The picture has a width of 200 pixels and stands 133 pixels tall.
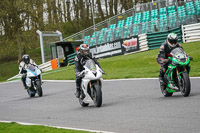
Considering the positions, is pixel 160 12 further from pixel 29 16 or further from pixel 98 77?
pixel 98 77

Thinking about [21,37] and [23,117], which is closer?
[23,117]

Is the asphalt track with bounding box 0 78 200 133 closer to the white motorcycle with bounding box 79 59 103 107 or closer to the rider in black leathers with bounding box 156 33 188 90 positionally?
the white motorcycle with bounding box 79 59 103 107

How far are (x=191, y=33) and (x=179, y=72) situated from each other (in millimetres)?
A: 18160

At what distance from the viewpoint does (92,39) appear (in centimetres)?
3553

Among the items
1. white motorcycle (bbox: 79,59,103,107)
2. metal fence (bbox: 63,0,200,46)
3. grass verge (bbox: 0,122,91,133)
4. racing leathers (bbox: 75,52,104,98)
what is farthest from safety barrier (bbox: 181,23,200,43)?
grass verge (bbox: 0,122,91,133)

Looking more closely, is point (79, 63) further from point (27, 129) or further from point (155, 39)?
point (155, 39)

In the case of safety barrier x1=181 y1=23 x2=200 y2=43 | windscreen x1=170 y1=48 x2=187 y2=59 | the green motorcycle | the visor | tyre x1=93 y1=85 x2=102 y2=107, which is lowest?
tyre x1=93 y1=85 x2=102 y2=107

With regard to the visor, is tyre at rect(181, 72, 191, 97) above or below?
below

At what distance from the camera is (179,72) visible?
9969 millimetres

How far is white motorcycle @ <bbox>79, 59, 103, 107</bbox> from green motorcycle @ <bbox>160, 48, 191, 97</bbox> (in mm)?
1806

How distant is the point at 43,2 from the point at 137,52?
20.7 meters

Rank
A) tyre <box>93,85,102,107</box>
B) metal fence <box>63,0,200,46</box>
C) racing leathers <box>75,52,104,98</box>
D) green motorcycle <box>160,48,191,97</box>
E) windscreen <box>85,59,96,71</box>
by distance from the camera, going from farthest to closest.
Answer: metal fence <box>63,0,200,46</box> < racing leathers <box>75,52,104,98</box> < windscreen <box>85,59,96,71</box> < tyre <box>93,85,102,107</box> < green motorcycle <box>160,48,191,97</box>

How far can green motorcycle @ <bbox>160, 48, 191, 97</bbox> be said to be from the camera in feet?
31.6

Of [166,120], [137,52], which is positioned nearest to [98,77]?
[166,120]
